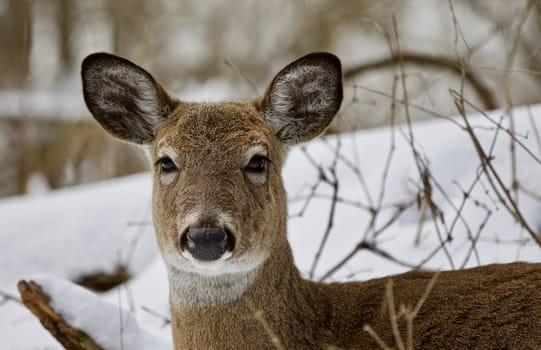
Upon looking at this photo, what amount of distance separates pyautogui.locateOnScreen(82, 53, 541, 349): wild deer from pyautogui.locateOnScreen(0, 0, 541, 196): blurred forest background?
577cm

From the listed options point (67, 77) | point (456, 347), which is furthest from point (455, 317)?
point (67, 77)

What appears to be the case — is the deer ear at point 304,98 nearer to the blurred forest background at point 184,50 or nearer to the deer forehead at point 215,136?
the deer forehead at point 215,136

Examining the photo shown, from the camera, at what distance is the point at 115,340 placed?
12.9ft

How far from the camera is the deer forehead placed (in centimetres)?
324

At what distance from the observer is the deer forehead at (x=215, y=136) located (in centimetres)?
324

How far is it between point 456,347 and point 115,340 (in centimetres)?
177

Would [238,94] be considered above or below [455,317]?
Result: above

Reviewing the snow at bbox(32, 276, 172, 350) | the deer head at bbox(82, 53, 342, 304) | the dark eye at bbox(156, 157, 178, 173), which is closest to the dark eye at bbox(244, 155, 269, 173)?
the deer head at bbox(82, 53, 342, 304)

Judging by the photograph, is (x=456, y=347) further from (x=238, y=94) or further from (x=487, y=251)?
(x=238, y=94)

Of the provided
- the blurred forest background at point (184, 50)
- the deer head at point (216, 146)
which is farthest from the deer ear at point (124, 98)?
the blurred forest background at point (184, 50)

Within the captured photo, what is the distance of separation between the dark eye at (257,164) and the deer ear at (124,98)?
560mm

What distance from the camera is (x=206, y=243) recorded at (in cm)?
286

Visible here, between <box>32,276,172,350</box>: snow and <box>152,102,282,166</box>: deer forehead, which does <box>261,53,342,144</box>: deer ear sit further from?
<box>32,276,172,350</box>: snow

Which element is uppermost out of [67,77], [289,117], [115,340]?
[67,77]
